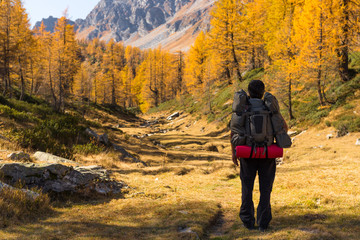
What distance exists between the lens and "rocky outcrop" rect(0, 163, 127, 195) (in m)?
5.47

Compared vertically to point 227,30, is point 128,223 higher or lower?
lower

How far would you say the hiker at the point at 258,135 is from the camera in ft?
12.4

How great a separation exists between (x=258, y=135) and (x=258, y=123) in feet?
0.64

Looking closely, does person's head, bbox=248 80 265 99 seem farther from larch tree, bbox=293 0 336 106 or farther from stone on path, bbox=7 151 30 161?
larch tree, bbox=293 0 336 106

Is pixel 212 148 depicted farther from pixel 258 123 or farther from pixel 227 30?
pixel 227 30

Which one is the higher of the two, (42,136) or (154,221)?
(42,136)

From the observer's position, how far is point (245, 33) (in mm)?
33375

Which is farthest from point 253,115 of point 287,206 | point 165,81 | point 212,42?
point 165,81

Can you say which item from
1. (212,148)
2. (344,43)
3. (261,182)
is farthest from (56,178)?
(344,43)

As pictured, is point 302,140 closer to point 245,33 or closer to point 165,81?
point 245,33

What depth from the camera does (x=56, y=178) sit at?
19.2 feet

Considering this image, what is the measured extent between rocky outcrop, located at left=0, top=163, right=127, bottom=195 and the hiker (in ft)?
13.3

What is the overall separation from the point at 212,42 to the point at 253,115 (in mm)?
31632

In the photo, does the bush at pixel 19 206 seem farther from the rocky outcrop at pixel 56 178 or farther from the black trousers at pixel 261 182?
the black trousers at pixel 261 182
